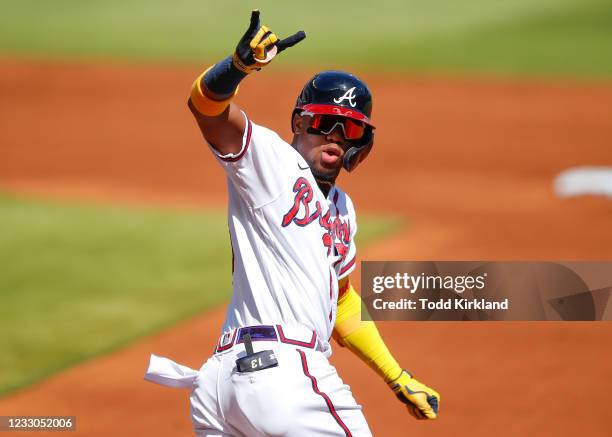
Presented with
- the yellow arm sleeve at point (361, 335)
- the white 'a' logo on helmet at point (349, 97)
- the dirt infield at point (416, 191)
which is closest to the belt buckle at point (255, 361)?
the yellow arm sleeve at point (361, 335)

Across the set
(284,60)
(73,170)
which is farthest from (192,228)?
(284,60)

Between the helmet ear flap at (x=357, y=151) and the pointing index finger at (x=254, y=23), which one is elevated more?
the pointing index finger at (x=254, y=23)

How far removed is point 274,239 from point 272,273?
0.14 m

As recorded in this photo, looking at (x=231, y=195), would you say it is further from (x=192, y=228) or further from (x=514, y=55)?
(x=514, y=55)

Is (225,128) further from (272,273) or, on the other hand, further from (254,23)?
(272,273)

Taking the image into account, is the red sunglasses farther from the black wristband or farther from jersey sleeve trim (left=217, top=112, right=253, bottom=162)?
the black wristband

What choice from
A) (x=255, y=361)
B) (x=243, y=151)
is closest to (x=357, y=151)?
(x=243, y=151)

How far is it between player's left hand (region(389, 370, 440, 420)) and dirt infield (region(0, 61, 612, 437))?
5.92 ft

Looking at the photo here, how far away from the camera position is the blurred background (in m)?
7.54

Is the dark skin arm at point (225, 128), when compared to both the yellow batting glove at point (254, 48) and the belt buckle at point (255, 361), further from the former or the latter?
the belt buckle at point (255, 361)

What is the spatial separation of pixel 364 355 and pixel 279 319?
0.99 m

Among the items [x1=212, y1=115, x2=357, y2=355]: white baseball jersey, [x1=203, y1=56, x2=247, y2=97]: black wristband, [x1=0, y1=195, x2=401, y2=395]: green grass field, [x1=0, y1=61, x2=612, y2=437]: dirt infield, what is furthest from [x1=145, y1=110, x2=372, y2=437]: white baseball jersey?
[x1=0, y1=195, x2=401, y2=395]: green grass field

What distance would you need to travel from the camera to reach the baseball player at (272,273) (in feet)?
12.9

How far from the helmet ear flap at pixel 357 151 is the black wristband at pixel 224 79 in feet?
2.72
